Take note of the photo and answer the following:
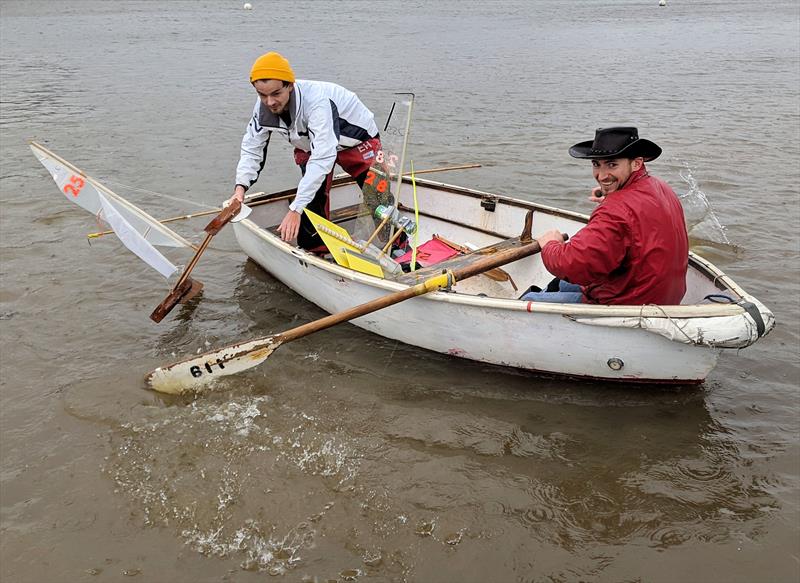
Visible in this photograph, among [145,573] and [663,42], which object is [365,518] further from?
Answer: [663,42]

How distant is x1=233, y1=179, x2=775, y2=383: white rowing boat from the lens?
3.95 m

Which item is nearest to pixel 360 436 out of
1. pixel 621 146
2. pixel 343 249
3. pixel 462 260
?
pixel 343 249

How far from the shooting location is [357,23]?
3378 centimetres

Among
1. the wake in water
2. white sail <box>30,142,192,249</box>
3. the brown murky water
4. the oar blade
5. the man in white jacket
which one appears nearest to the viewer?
the brown murky water

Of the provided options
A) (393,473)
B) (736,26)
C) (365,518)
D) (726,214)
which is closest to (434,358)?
(393,473)

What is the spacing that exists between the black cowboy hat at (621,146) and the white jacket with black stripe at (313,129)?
2.53 metres

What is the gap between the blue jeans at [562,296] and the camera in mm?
4633

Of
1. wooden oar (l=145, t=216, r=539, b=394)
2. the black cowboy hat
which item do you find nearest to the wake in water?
wooden oar (l=145, t=216, r=539, b=394)

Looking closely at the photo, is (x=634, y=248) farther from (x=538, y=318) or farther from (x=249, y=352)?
(x=249, y=352)

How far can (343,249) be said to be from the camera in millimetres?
5410

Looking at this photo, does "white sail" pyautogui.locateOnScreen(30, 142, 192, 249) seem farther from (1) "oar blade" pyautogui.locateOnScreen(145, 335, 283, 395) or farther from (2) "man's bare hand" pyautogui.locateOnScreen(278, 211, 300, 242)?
(1) "oar blade" pyautogui.locateOnScreen(145, 335, 283, 395)

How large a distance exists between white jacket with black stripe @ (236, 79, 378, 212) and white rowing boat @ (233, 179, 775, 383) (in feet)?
2.15

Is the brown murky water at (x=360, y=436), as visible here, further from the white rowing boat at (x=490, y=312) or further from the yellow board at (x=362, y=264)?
the yellow board at (x=362, y=264)

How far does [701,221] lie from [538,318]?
15.5ft
